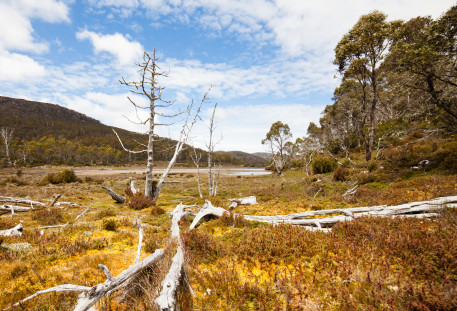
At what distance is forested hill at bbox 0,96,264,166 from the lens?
75694 millimetres

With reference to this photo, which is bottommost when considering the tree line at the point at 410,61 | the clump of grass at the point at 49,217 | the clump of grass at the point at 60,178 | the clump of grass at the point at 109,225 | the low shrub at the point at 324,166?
the clump of grass at the point at 60,178

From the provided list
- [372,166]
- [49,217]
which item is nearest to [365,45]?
[372,166]

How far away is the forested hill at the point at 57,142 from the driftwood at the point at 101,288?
127 feet

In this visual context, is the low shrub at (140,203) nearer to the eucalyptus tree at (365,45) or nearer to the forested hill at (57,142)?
the eucalyptus tree at (365,45)

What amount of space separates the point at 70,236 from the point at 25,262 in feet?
6.81

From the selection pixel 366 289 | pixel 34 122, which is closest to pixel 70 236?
pixel 366 289

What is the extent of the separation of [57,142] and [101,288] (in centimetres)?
10872

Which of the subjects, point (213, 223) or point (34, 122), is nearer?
point (213, 223)

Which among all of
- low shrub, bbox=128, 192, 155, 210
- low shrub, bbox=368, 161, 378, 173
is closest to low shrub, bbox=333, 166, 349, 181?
low shrub, bbox=368, 161, 378, 173

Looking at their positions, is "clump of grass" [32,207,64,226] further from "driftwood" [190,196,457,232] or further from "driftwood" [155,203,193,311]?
"driftwood" [155,203,193,311]

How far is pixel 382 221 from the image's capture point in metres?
5.45

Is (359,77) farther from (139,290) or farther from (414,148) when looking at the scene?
(139,290)

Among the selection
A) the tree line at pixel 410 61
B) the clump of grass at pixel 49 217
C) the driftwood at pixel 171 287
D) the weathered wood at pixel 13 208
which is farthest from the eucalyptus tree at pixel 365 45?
the weathered wood at pixel 13 208

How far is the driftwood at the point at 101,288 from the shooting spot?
223 centimetres
